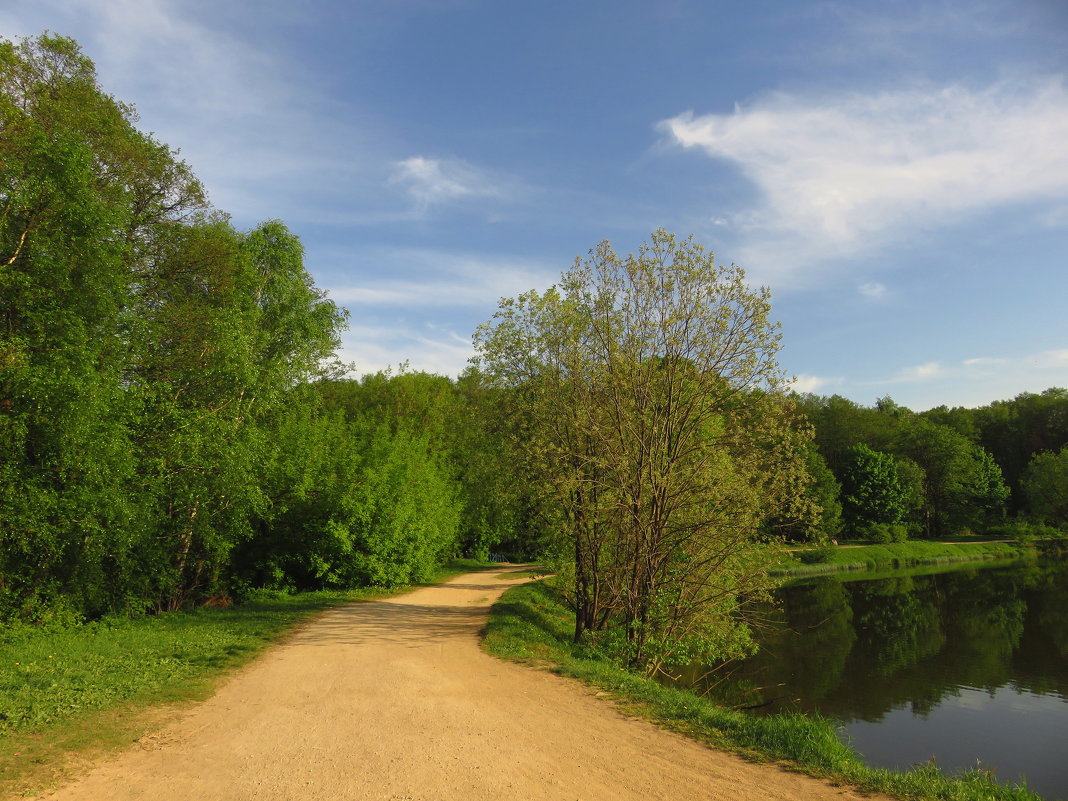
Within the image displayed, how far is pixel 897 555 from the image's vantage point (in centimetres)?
5125

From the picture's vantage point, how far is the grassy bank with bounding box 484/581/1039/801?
21.6 ft

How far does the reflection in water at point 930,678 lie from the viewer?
12.0m

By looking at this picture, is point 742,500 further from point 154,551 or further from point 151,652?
point 154,551

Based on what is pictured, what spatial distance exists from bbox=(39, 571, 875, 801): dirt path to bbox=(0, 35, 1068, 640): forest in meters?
4.72

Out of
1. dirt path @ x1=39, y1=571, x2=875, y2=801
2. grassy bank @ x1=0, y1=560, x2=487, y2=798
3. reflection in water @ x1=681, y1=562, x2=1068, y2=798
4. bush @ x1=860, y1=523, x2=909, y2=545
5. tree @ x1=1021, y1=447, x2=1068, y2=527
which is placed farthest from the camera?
tree @ x1=1021, y1=447, x2=1068, y2=527

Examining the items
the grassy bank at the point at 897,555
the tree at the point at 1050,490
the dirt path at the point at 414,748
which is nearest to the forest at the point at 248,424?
the dirt path at the point at 414,748

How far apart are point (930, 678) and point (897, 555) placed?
39.5 meters

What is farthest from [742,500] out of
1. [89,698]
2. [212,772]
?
[89,698]

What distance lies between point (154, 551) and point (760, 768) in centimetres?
1733

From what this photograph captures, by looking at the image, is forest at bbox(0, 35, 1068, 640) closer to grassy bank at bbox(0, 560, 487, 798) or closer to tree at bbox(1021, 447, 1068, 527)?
grassy bank at bbox(0, 560, 487, 798)

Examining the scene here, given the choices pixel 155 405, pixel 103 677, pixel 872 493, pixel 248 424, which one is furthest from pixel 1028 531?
pixel 103 677

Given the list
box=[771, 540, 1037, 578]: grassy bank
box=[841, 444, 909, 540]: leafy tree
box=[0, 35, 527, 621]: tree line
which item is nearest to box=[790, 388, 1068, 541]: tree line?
box=[841, 444, 909, 540]: leafy tree

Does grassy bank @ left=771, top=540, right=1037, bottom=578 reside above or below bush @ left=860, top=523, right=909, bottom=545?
below

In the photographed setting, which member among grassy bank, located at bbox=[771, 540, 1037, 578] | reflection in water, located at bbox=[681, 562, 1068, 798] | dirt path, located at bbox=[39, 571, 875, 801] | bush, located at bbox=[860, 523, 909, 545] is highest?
dirt path, located at bbox=[39, 571, 875, 801]
